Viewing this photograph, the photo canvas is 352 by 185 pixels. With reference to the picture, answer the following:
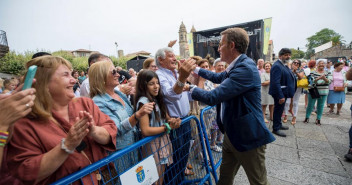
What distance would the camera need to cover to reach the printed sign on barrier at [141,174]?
4.21ft

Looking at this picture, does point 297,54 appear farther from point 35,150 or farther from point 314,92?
point 35,150

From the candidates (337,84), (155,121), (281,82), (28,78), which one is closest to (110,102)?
(155,121)

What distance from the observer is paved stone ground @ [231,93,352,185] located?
2613 millimetres

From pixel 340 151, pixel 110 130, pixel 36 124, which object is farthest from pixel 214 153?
pixel 36 124

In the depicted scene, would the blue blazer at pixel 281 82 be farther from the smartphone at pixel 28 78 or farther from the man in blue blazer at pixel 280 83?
the smartphone at pixel 28 78

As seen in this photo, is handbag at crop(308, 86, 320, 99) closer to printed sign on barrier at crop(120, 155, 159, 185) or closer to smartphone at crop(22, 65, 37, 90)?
printed sign on barrier at crop(120, 155, 159, 185)

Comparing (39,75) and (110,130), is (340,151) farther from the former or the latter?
(39,75)

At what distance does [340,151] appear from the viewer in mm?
3365

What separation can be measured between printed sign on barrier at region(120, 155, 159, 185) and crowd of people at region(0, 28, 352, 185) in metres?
0.17

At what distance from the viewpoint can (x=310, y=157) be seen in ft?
10.5

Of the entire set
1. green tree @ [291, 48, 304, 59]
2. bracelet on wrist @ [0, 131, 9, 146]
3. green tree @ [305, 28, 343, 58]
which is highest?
green tree @ [305, 28, 343, 58]

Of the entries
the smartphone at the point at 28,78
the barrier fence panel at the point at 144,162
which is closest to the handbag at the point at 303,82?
the barrier fence panel at the point at 144,162

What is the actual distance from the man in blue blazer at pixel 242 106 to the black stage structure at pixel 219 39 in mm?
8962

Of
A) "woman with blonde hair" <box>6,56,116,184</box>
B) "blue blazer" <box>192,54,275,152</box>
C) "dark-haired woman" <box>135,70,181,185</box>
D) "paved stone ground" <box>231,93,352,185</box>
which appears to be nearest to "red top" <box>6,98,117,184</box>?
"woman with blonde hair" <box>6,56,116,184</box>
